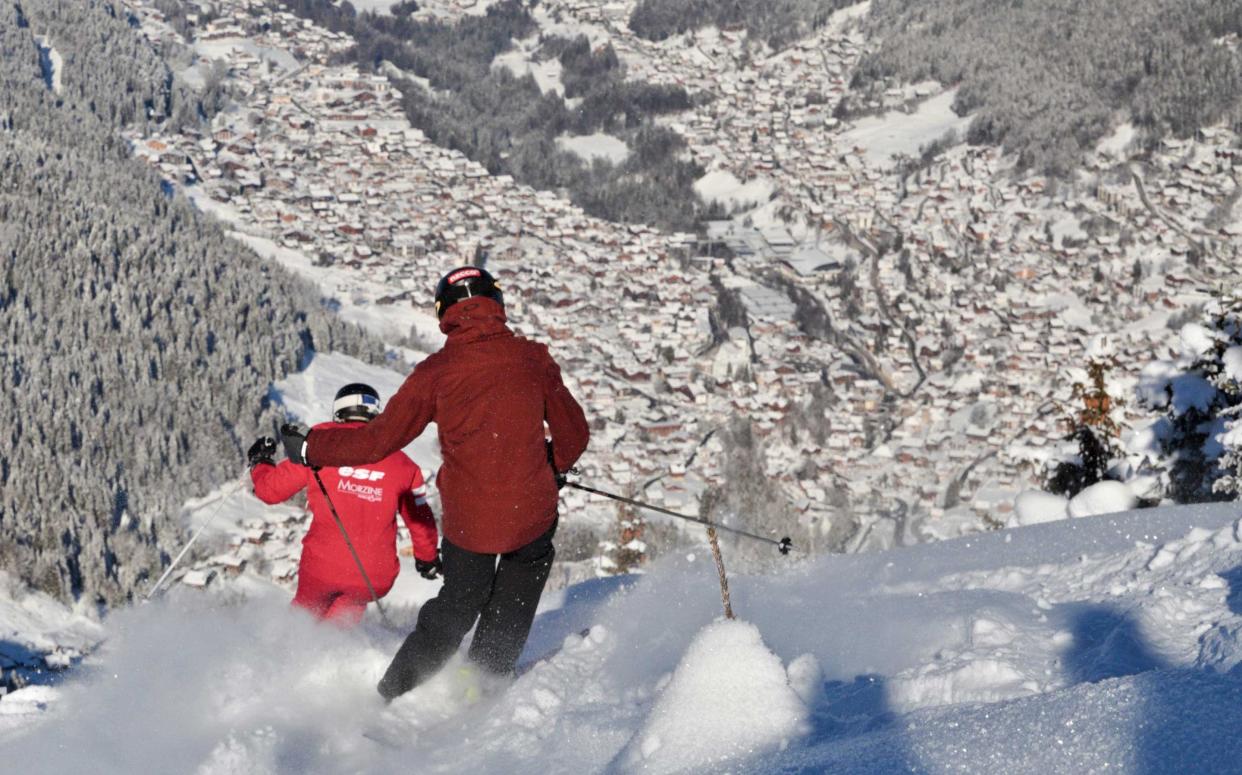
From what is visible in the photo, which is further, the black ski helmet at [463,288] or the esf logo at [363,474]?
the esf logo at [363,474]

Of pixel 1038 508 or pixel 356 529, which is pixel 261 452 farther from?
pixel 1038 508

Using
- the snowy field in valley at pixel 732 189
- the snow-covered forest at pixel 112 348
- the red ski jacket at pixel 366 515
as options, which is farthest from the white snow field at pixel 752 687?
the snowy field in valley at pixel 732 189

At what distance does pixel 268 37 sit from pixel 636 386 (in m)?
86.6

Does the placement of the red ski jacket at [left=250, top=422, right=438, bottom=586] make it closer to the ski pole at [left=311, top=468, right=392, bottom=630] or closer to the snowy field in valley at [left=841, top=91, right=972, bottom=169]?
the ski pole at [left=311, top=468, right=392, bottom=630]

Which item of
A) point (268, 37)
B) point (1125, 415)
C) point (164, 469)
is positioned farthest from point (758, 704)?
point (268, 37)

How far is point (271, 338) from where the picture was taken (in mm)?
51719

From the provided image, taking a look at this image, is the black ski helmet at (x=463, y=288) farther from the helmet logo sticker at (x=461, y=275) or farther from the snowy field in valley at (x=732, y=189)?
the snowy field in valley at (x=732, y=189)

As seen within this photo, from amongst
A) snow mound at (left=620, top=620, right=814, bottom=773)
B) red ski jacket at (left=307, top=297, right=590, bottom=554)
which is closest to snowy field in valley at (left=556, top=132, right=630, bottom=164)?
red ski jacket at (left=307, top=297, right=590, bottom=554)

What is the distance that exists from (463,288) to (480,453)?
559 mm

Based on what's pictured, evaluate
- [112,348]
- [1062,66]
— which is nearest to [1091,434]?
[112,348]

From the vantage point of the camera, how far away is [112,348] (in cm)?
4928

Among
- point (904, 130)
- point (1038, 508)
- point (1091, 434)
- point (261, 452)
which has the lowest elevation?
point (904, 130)

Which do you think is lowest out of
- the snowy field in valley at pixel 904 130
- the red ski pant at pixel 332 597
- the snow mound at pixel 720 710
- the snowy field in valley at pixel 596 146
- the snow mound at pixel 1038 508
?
the snowy field in valley at pixel 596 146

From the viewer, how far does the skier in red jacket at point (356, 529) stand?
448 cm
